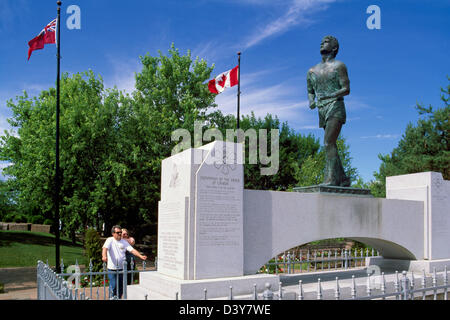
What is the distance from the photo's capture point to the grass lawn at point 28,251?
2141 centimetres

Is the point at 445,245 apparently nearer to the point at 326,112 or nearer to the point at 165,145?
the point at 326,112

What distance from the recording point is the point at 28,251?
24641 mm

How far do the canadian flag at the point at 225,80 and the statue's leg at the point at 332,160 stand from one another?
7.65m

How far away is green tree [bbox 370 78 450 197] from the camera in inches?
1000

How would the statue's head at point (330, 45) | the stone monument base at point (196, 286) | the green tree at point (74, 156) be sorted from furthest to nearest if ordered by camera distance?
the green tree at point (74, 156), the statue's head at point (330, 45), the stone monument base at point (196, 286)

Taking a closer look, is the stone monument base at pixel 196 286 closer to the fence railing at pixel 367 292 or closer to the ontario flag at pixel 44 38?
the fence railing at pixel 367 292

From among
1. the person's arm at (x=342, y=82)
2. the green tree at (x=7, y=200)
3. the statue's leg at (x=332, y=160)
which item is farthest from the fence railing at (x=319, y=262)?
the green tree at (x=7, y=200)

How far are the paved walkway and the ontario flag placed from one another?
8538 millimetres

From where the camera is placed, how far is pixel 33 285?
14.8m

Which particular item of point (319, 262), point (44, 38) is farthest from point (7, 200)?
point (319, 262)

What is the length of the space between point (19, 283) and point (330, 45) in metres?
13.9

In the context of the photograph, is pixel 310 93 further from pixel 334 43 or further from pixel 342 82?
pixel 334 43
